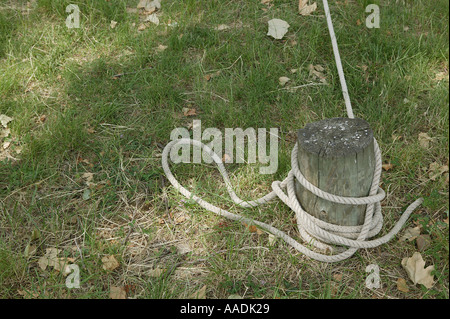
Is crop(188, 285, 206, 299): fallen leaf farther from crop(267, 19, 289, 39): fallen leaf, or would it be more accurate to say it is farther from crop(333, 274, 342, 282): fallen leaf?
crop(267, 19, 289, 39): fallen leaf

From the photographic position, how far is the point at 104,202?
3000 millimetres

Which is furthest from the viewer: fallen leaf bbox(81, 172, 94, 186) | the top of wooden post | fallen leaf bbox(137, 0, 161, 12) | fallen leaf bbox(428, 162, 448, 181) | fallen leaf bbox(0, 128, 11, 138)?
fallen leaf bbox(137, 0, 161, 12)

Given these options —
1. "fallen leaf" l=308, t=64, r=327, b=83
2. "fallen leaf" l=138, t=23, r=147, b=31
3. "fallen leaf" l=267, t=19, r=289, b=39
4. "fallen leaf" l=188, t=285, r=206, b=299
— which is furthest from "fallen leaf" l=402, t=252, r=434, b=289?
"fallen leaf" l=138, t=23, r=147, b=31

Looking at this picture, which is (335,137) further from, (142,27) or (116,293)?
(142,27)

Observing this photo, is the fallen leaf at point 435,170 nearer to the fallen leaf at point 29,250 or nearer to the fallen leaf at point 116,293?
the fallen leaf at point 116,293

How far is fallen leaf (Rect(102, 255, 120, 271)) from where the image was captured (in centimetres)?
263

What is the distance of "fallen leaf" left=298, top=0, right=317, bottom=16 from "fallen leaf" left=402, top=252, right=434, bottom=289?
2486 mm

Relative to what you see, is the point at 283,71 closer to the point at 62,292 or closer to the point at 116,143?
the point at 116,143

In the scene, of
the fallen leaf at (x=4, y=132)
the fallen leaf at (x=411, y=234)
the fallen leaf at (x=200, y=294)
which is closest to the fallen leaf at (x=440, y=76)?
the fallen leaf at (x=411, y=234)

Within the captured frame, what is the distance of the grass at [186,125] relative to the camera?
2.61 meters

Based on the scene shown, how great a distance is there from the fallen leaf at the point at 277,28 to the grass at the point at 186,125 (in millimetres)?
75

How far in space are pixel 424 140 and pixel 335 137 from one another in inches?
43.6

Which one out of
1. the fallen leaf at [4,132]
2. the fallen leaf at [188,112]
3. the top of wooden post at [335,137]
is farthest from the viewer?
the fallen leaf at [188,112]

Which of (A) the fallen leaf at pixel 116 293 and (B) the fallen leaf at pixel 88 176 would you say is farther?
(B) the fallen leaf at pixel 88 176
